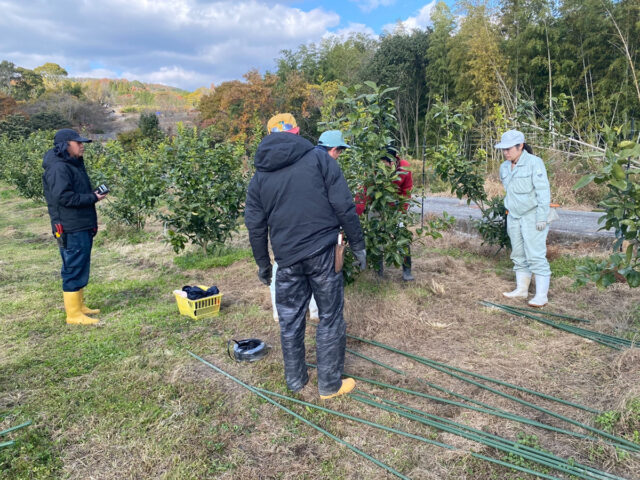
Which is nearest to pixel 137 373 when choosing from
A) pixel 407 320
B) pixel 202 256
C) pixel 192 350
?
pixel 192 350

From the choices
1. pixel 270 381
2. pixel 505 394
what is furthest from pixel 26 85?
pixel 505 394

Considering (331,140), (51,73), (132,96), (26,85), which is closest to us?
(331,140)

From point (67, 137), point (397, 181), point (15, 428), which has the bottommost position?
point (15, 428)

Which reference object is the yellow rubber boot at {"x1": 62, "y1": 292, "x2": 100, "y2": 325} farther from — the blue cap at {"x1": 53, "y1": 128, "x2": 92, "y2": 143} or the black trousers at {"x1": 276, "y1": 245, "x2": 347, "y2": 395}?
the black trousers at {"x1": 276, "y1": 245, "x2": 347, "y2": 395}

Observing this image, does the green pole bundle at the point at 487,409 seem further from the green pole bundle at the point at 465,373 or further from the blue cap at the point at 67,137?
the blue cap at the point at 67,137

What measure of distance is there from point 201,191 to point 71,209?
203cm

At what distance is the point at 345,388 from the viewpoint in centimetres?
276

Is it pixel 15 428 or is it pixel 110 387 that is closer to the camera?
pixel 15 428

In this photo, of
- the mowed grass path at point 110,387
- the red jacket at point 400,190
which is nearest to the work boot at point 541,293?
the red jacket at point 400,190

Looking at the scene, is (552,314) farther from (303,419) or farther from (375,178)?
(303,419)

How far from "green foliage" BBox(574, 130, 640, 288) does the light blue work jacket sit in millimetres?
1325

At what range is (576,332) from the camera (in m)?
3.47

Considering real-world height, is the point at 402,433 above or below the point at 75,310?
below

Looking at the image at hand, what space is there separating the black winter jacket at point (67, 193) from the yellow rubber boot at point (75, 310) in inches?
23.8
